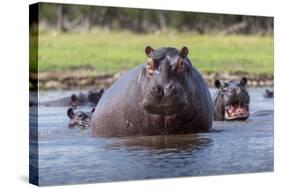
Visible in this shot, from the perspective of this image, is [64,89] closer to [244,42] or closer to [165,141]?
[165,141]

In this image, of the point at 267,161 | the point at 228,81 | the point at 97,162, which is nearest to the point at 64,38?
the point at 97,162

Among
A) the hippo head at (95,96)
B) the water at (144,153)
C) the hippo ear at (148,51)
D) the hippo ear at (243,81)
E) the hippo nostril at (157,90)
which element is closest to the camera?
the water at (144,153)

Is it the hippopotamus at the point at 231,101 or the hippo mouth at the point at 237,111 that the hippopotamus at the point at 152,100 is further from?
the hippo mouth at the point at 237,111

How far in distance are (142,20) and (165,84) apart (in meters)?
1.40

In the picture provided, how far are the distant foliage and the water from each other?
116 cm

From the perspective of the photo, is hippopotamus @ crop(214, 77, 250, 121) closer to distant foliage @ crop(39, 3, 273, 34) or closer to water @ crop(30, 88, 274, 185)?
water @ crop(30, 88, 274, 185)

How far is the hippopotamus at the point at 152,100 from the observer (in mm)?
13047

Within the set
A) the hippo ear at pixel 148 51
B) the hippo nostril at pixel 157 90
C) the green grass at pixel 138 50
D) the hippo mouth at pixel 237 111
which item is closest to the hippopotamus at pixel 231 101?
the hippo mouth at pixel 237 111

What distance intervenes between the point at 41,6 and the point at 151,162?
10.2ft

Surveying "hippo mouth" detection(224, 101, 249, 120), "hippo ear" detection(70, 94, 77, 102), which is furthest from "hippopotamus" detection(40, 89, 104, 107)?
"hippo mouth" detection(224, 101, 249, 120)

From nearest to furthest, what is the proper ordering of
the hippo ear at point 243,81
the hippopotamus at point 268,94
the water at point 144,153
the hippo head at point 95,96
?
the water at point 144,153
the hippo head at point 95,96
the hippo ear at point 243,81
the hippopotamus at point 268,94

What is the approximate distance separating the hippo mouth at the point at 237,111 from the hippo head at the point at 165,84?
1.40 metres

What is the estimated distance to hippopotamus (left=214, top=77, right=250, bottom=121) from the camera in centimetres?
1437

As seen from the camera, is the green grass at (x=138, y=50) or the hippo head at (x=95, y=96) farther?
the hippo head at (x=95, y=96)
